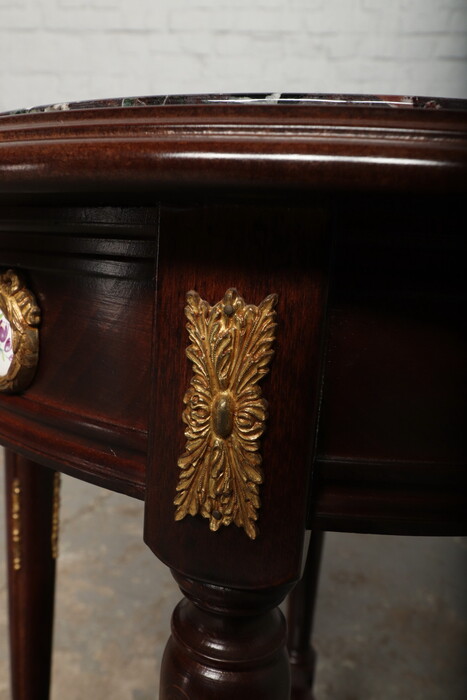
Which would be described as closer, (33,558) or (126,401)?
Result: (126,401)

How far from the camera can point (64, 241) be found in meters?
0.28

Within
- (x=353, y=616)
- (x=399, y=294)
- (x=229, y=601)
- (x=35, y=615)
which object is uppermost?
(x=399, y=294)

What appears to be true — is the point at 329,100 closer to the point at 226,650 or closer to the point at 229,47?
the point at 226,650

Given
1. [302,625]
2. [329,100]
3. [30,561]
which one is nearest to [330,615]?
[302,625]

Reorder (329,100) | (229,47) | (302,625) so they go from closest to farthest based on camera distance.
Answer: (329,100)
(302,625)
(229,47)

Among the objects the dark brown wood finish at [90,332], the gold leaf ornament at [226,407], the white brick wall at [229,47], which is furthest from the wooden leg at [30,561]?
the white brick wall at [229,47]

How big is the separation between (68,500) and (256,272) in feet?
3.71

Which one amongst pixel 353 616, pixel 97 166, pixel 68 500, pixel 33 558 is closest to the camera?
pixel 97 166

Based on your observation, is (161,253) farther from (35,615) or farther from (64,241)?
(35,615)

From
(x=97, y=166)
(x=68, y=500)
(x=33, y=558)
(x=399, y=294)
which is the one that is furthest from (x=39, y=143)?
(x=68, y=500)

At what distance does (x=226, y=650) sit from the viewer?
0.88 ft

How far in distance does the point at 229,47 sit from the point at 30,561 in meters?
1.26

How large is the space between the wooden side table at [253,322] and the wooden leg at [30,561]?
25cm

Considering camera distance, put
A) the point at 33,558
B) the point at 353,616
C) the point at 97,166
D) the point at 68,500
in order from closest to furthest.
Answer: the point at 97,166, the point at 33,558, the point at 353,616, the point at 68,500
